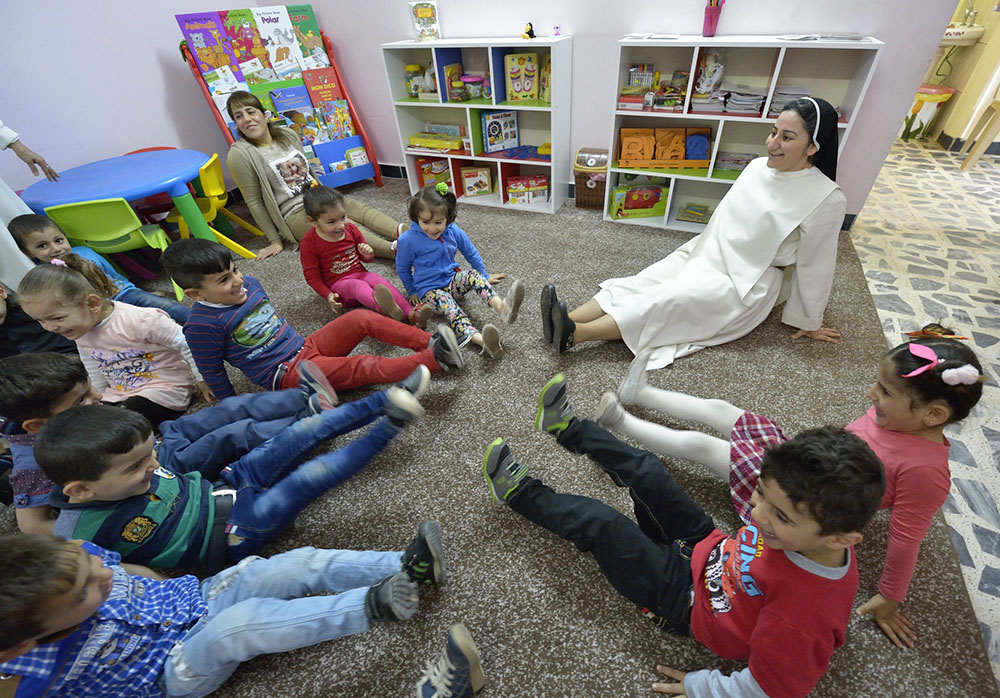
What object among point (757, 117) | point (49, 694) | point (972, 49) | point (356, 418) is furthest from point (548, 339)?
point (972, 49)

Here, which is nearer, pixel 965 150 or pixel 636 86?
pixel 636 86

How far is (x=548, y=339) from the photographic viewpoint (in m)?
1.89

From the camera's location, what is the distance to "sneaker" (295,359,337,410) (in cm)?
151

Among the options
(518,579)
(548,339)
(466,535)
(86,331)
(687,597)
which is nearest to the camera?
(687,597)

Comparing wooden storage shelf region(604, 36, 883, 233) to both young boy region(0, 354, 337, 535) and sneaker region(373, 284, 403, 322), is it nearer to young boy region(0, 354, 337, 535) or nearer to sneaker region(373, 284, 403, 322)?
sneaker region(373, 284, 403, 322)

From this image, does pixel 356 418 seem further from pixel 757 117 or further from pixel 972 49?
pixel 972 49

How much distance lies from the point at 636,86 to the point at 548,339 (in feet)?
6.16

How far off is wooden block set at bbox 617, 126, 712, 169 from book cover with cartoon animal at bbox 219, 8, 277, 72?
266cm

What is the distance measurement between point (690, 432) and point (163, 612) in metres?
1.39

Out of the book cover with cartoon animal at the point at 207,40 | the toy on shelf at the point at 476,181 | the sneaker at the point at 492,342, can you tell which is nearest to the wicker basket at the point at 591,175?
the toy on shelf at the point at 476,181

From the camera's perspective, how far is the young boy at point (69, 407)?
1134 millimetres

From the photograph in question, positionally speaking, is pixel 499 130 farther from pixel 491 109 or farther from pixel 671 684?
pixel 671 684

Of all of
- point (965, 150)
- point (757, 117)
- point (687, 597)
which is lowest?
point (965, 150)

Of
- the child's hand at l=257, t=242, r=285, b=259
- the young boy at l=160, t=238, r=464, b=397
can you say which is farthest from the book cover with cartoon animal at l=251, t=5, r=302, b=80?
the young boy at l=160, t=238, r=464, b=397
